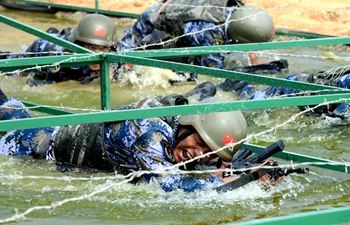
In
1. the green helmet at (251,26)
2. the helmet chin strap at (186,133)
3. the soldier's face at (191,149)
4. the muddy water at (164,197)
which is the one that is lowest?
the muddy water at (164,197)

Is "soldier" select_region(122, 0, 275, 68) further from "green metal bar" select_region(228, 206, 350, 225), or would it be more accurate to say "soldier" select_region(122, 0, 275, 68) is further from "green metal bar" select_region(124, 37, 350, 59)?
"green metal bar" select_region(228, 206, 350, 225)

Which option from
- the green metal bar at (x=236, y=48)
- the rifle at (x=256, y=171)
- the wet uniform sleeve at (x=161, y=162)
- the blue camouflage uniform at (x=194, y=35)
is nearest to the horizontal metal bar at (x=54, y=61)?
the green metal bar at (x=236, y=48)

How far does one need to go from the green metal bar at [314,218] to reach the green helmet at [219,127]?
5.47ft

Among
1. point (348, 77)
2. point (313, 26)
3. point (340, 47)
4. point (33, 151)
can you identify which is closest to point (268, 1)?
point (313, 26)

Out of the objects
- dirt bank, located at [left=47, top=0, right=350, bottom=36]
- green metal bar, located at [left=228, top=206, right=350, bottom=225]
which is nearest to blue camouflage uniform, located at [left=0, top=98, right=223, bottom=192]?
green metal bar, located at [left=228, top=206, right=350, bottom=225]

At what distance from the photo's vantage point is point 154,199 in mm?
4625

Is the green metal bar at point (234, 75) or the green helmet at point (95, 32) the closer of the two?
the green metal bar at point (234, 75)

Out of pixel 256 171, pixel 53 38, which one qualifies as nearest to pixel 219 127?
pixel 256 171

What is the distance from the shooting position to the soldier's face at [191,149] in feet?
14.8

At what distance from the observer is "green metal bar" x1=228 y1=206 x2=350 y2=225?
261 cm

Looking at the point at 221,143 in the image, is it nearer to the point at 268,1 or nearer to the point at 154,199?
the point at 154,199

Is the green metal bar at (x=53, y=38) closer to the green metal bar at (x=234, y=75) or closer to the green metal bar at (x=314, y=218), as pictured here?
the green metal bar at (x=234, y=75)

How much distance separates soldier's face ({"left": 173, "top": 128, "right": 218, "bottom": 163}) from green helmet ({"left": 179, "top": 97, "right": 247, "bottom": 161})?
2.7 inches

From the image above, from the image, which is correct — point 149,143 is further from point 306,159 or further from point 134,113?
point 306,159
